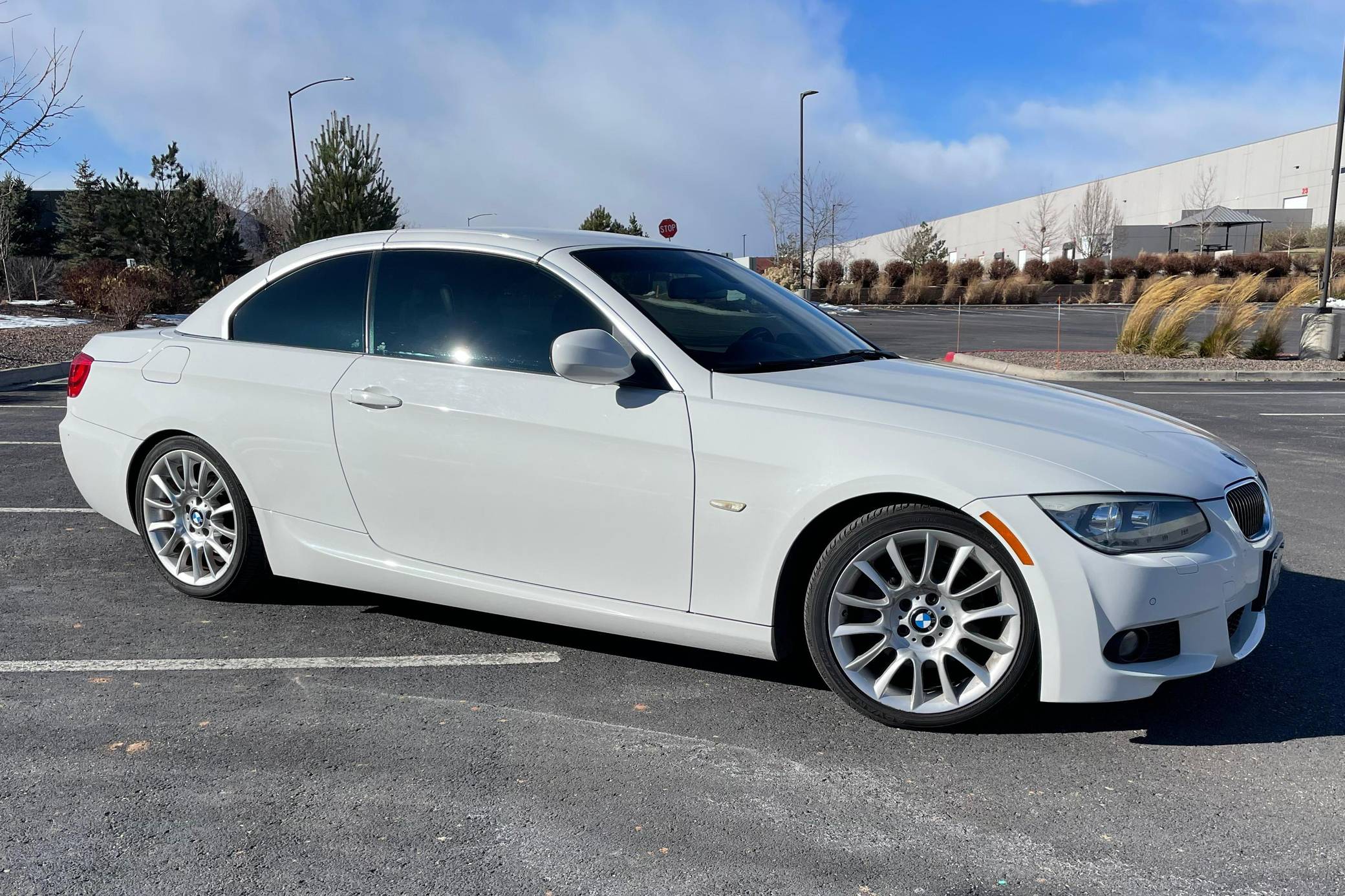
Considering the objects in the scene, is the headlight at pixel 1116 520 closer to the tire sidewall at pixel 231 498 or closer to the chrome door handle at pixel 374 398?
the chrome door handle at pixel 374 398

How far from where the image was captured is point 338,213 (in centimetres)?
3903

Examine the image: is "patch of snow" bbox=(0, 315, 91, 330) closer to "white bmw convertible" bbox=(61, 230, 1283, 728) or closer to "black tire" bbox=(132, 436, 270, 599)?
"black tire" bbox=(132, 436, 270, 599)

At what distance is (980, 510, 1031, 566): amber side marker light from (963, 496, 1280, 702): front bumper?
0.04 feet

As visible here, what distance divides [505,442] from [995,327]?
3027 cm

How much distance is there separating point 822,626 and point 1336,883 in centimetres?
152

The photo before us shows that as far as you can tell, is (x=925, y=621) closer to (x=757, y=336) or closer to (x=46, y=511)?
(x=757, y=336)

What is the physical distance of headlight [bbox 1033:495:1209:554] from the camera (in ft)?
10.5

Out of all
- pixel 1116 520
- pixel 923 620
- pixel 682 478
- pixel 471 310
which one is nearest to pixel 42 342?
pixel 471 310

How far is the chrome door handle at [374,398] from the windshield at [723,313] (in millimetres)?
892

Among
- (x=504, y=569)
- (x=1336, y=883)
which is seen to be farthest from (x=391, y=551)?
(x=1336, y=883)

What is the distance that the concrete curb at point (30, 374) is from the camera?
598 inches

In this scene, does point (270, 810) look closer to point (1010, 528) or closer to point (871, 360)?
point (1010, 528)

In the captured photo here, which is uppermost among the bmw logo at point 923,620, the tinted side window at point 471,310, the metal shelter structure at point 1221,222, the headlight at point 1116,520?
the metal shelter structure at point 1221,222

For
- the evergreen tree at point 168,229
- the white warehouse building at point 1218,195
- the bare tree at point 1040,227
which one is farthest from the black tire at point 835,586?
the bare tree at point 1040,227
